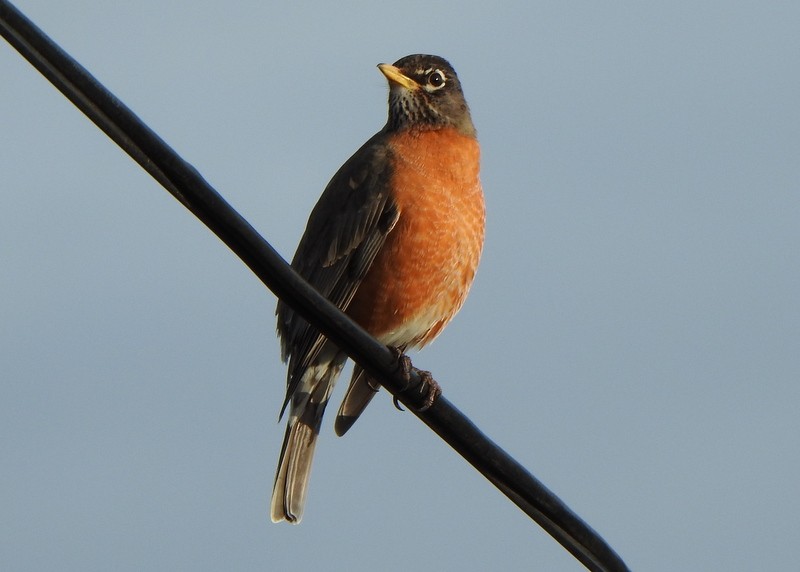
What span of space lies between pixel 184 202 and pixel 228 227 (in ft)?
0.56

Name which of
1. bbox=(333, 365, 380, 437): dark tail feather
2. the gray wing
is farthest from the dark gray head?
bbox=(333, 365, 380, 437): dark tail feather

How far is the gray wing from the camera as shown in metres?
8.64

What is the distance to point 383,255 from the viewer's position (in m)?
8.62

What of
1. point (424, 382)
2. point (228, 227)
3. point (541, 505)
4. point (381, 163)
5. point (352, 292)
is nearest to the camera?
point (228, 227)

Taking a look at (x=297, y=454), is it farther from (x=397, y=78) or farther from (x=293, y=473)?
(x=397, y=78)

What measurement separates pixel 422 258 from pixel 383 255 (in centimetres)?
26

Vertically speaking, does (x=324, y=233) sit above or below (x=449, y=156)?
below

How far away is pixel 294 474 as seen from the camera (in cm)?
955

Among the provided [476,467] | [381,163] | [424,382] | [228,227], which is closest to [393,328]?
[381,163]

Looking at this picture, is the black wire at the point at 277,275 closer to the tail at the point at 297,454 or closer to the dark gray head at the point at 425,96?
the tail at the point at 297,454

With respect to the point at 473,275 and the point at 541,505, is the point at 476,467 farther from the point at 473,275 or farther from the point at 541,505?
the point at 473,275

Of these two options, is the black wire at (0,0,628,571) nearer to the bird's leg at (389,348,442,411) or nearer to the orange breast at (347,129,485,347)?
the bird's leg at (389,348,442,411)

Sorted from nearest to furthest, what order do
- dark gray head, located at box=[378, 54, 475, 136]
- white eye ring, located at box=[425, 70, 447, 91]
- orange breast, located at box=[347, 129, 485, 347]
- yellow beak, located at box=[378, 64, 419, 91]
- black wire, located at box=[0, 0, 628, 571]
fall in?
black wire, located at box=[0, 0, 628, 571], orange breast, located at box=[347, 129, 485, 347], dark gray head, located at box=[378, 54, 475, 136], yellow beak, located at box=[378, 64, 419, 91], white eye ring, located at box=[425, 70, 447, 91]

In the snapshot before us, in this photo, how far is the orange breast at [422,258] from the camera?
28.2 ft
